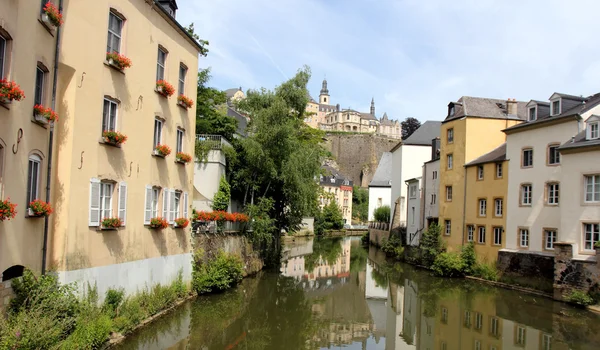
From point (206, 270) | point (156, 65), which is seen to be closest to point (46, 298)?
point (156, 65)

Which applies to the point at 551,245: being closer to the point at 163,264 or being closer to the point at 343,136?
the point at 163,264

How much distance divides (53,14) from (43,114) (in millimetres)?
2070

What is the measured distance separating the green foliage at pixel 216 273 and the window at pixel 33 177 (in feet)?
31.1

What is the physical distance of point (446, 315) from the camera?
19.0 m

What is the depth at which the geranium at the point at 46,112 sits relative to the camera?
32.7 ft

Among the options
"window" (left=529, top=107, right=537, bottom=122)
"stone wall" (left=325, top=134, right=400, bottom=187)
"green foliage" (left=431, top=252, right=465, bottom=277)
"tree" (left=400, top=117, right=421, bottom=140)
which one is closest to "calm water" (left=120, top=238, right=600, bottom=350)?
"green foliage" (left=431, top=252, right=465, bottom=277)

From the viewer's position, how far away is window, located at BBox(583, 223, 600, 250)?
20.7m

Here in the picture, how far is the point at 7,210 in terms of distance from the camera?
27.7 feet

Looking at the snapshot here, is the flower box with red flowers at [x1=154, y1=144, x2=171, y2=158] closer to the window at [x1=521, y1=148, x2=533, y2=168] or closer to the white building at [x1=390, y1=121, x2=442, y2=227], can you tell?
the window at [x1=521, y1=148, x2=533, y2=168]

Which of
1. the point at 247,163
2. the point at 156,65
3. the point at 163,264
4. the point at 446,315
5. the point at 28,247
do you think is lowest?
the point at 446,315

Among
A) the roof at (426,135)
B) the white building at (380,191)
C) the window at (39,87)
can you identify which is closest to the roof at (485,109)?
the roof at (426,135)

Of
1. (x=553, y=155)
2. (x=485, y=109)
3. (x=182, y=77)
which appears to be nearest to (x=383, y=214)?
(x=485, y=109)

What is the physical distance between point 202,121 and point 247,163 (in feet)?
14.1

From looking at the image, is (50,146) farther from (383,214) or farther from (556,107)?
(383,214)
